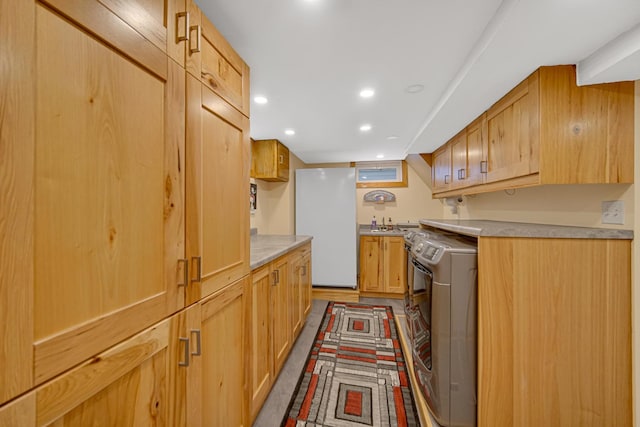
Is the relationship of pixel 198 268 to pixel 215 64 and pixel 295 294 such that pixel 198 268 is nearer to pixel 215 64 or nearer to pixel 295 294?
pixel 215 64

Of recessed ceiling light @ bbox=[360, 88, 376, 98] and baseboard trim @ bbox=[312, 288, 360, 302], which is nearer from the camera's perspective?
recessed ceiling light @ bbox=[360, 88, 376, 98]

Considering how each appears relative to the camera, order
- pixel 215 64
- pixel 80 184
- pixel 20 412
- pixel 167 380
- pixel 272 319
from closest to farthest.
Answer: pixel 20 412, pixel 80 184, pixel 167 380, pixel 215 64, pixel 272 319

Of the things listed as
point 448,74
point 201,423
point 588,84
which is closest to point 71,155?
point 201,423

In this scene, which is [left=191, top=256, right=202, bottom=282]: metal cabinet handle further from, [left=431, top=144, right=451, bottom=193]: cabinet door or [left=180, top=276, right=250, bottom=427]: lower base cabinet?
[left=431, top=144, right=451, bottom=193]: cabinet door

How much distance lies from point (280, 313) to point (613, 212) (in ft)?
6.78

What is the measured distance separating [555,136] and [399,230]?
2.62 m

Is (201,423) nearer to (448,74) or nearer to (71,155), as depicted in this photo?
(71,155)

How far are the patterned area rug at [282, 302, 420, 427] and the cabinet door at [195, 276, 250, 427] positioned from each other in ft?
1.75

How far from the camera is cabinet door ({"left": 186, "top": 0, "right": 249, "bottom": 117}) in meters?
0.87

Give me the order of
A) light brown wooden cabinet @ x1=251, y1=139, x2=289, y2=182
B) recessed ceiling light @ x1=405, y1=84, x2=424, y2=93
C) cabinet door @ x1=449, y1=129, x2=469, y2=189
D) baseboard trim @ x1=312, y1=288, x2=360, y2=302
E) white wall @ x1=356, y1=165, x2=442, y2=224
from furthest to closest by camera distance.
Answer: white wall @ x1=356, y1=165, x2=442, y2=224 < baseboard trim @ x1=312, y1=288, x2=360, y2=302 < light brown wooden cabinet @ x1=251, y1=139, x2=289, y2=182 < cabinet door @ x1=449, y1=129, x2=469, y2=189 < recessed ceiling light @ x1=405, y1=84, x2=424, y2=93

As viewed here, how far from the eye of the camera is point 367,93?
71.4 inches

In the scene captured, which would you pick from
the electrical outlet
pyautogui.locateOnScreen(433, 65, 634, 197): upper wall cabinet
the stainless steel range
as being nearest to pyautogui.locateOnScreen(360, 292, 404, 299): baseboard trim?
the stainless steel range

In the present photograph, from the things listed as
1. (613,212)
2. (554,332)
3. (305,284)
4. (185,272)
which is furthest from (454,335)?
(305,284)

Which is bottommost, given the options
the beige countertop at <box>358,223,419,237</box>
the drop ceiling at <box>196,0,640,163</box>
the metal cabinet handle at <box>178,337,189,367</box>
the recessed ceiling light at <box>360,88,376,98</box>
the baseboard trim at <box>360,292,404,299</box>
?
the baseboard trim at <box>360,292,404,299</box>
